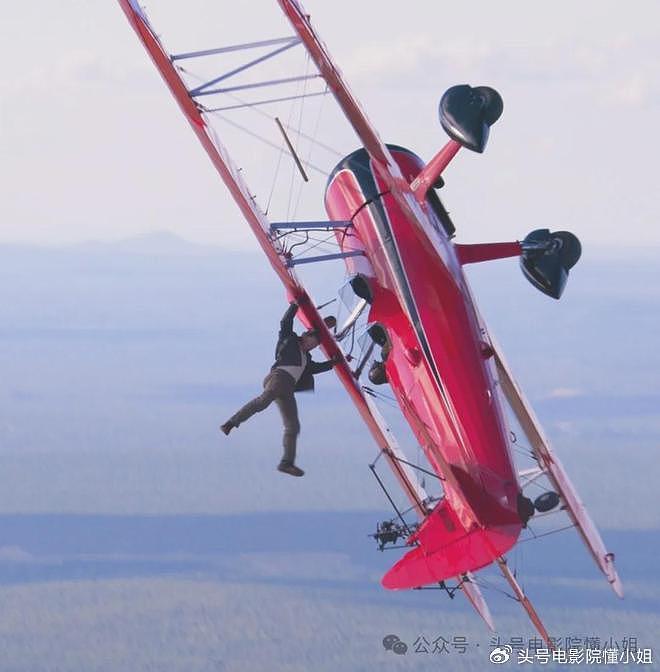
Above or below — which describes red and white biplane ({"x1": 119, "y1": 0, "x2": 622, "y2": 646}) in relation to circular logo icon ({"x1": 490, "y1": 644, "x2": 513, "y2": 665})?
below

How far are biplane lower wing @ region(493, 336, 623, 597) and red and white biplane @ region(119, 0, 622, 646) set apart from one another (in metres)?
0.03

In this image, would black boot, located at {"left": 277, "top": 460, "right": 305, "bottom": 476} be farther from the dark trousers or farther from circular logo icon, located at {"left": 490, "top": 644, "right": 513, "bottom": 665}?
circular logo icon, located at {"left": 490, "top": 644, "right": 513, "bottom": 665}

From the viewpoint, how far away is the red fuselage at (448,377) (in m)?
23.6

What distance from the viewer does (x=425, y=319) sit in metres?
24.4

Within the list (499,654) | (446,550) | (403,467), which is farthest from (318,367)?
(499,654)

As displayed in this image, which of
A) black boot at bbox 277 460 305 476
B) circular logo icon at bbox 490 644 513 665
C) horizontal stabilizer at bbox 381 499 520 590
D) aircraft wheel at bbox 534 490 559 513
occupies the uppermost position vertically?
circular logo icon at bbox 490 644 513 665

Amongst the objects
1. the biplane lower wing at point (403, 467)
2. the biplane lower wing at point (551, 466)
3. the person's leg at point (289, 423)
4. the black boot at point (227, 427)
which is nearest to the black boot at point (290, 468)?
the person's leg at point (289, 423)

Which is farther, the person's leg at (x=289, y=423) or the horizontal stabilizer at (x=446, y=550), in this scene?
the person's leg at (x=289, y=423)

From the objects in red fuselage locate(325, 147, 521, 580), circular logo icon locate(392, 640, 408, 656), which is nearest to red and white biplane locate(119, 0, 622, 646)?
red fuselage locate(325, 147, 521, 580)

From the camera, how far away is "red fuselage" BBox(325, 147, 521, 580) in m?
23.6

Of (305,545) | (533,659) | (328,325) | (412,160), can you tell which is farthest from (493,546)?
(305,545)

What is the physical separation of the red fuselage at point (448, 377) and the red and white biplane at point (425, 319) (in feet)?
Result: 0.07

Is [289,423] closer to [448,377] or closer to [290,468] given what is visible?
[290,468]

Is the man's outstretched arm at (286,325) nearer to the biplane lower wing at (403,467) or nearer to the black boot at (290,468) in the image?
the black boot at (290,468)
